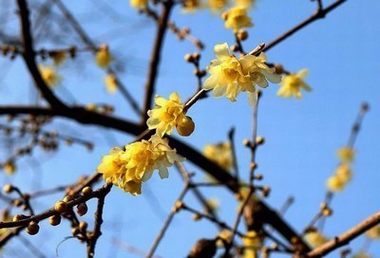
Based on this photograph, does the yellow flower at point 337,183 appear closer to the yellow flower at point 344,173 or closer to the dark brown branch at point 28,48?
the yellow flower at point 344,173

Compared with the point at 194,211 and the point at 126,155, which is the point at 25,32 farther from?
the point at 126,155

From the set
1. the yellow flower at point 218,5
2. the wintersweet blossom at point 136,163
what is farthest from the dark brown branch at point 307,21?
the yellow flower at point 218,5

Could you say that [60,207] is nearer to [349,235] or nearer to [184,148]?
[349,235]

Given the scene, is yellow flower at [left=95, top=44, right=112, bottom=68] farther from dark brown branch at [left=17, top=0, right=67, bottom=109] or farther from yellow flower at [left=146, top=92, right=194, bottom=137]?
yellow flower at [left=146, top=92, right=194, bottom=137]

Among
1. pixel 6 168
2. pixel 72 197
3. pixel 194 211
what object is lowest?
pixel 72 197

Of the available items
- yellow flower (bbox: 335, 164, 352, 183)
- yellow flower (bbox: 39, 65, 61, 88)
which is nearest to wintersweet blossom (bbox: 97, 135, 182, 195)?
yellow flower (bbox: 39, 65, 61, 88)

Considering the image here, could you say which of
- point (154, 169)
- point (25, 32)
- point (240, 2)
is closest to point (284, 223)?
point (240, 2)
